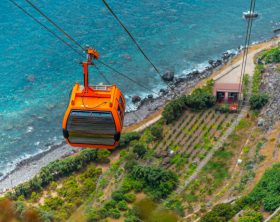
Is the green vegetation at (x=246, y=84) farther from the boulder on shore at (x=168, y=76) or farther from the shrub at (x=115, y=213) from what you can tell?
the shrub at (x=115, y=213)

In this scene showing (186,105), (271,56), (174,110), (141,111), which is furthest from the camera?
(271,56)

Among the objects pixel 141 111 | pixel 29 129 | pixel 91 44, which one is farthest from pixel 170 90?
pixel 29 129

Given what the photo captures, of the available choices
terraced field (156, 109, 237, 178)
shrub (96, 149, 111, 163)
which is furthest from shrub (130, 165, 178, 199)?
shrub (96, 149, 111, 163)

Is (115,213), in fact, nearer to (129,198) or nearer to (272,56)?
(129,198)

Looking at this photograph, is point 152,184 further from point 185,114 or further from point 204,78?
point 204,78

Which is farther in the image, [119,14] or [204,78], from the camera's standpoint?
[119,14]

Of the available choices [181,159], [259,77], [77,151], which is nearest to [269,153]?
[181,159]
